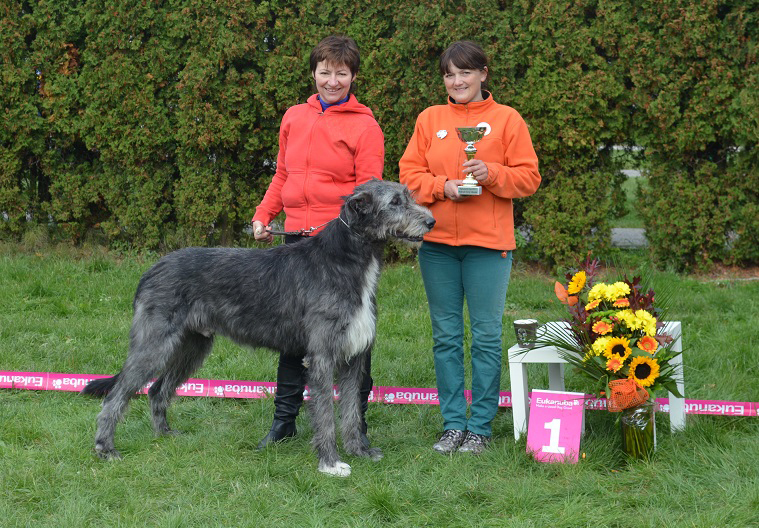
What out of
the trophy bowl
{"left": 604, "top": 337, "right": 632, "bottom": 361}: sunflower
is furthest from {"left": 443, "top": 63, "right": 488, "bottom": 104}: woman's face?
{"left": 604, "top": 337, "right": 632, "bottom": 361}: sunflower

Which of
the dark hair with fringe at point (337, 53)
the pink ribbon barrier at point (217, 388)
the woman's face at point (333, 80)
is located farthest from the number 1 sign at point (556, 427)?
the dark hair with fringe at point (337, 53)

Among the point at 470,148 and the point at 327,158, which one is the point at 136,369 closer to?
the point at 327,158

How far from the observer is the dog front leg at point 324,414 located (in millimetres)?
4266

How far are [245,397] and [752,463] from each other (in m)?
3.13

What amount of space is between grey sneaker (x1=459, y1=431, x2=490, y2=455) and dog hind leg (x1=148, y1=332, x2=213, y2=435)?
167cm

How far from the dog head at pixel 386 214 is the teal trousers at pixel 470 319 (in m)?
0.44

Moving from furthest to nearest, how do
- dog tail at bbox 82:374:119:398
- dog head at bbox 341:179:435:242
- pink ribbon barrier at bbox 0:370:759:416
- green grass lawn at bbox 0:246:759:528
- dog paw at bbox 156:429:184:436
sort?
pink ribbon barrier at bbox 0:370:759:416 < dog paw at bbox 156:429:184:436 < dog tail at bbox 82:374:119:398 < dog head at bbox 341:179:435:242 < green grass lawn at bbox 0:246:759:528

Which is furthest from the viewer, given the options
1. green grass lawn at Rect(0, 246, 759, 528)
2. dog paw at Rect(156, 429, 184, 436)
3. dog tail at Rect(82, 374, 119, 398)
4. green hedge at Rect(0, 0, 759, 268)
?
green hedge at Rect(0, 0, 759, 268)

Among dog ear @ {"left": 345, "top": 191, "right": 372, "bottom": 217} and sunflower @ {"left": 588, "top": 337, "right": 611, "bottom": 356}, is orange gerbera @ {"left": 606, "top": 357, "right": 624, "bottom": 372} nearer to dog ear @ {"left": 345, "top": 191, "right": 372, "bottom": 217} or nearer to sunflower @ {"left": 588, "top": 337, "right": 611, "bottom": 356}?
sunflower @ {"left": 588, "top": 337, "right": 611, "bottom": 356}

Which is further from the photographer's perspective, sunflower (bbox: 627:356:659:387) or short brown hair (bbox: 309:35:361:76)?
short brown hair (bbox: 309:35:361:76)

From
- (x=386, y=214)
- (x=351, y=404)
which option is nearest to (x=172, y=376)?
(x=351, y=404)

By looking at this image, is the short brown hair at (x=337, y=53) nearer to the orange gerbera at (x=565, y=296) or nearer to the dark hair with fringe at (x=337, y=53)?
the dark hair with fringe at (x=337, y=53)

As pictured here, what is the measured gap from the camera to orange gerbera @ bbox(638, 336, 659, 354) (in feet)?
13.9

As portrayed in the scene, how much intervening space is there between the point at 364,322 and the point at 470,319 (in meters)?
0.71
